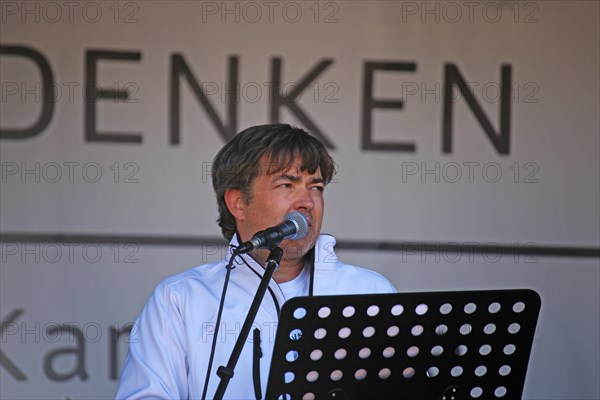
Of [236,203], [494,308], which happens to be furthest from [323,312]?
[236,203]

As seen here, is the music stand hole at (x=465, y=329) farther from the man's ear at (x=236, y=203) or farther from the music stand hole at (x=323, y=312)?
the man's ear at (x=236, y=203)

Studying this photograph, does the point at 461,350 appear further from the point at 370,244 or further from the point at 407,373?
the point at 370,244

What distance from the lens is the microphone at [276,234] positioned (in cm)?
183

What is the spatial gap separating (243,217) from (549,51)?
1.80 m

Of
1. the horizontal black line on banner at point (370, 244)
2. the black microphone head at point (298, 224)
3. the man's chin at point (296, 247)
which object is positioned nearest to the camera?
the black microphone head at point (298, 224)

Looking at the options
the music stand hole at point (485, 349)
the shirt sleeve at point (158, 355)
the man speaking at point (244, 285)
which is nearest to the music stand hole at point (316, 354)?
the music stand hole at point (485, 349)

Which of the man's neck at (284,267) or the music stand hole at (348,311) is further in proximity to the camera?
the man's neck at (284,267)

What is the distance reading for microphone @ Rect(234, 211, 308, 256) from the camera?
1.83 metres

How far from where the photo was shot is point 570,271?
3625mm

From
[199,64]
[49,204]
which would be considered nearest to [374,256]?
[199,64]

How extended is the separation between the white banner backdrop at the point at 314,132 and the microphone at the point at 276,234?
1.65m

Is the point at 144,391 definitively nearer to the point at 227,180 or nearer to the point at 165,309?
the point at 165,309

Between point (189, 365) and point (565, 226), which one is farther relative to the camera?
point (565, 226)

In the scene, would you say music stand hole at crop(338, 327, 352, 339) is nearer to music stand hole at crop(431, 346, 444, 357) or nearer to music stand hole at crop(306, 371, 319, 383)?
music stand hole at crop(306, 371, 319, 383)
